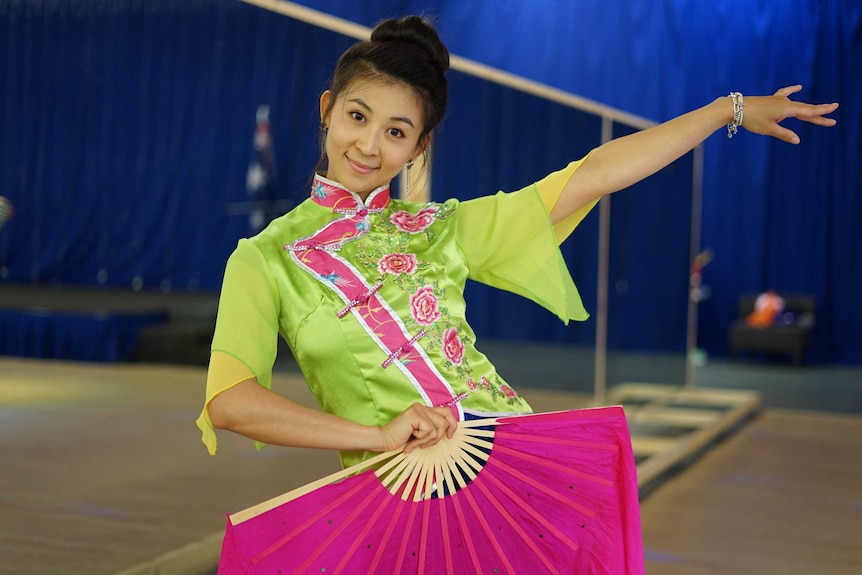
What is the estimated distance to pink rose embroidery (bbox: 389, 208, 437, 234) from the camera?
1.39 meters

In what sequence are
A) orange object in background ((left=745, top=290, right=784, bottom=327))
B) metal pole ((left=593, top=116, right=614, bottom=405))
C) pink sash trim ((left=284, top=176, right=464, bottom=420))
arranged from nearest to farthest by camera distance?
pink sash trim ((left=284, top=176, right=464, bottom=420)), metal pole ((left=593, top=116, right=614, bottom=405)), orange object in background ((left=745, top=290, right=784, bottom=327))

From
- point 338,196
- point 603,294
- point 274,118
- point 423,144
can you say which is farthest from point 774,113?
point 603,294

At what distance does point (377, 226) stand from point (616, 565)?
511 millimetres

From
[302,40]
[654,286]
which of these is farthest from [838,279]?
[302,40]

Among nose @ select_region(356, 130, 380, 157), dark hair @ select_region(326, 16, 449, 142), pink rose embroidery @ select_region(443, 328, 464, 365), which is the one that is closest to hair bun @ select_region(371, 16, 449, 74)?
dark hair @ select_region(326, 16, 449, 142)

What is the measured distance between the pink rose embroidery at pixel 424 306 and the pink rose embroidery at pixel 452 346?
0.09 feet

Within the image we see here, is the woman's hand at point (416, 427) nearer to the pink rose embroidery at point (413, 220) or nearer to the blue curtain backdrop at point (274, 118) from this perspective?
the pink rose embroidery at point (413, 220)

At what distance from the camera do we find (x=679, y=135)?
1.33 meters

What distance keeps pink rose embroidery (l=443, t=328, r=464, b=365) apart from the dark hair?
253mm

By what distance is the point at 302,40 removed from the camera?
3.05 m

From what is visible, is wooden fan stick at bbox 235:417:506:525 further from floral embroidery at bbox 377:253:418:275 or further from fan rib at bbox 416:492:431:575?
floral embroidery at bbox 377:253:418:275

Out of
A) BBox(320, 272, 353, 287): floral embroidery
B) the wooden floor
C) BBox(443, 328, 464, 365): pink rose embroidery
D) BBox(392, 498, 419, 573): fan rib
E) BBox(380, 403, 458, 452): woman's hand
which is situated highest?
BBox(320, 272, 353, 287): floral embroidery

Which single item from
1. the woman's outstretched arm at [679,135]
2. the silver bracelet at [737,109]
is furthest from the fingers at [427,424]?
the silver bracelet at [737,109]

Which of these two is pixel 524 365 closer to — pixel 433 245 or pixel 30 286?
pixel 30 286
